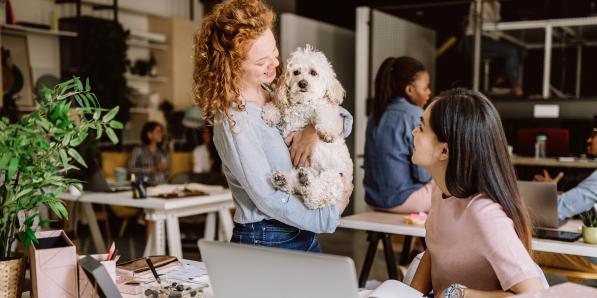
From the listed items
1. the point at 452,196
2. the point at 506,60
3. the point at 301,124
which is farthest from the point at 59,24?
the point at 452,196

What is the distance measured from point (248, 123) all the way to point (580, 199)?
82.2 inches

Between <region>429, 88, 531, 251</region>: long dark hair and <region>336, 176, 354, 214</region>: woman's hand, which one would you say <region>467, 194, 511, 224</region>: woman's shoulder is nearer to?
<region>429, 88, 531, 251</region>: long dark hair

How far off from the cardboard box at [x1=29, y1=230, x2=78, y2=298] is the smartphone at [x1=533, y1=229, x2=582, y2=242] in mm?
2064

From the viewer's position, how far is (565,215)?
3.19m

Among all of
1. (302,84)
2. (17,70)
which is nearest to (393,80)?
(302,84)

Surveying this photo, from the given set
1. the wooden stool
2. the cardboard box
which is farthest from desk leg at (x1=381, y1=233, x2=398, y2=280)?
the cardboard box

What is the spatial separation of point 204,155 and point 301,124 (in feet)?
16.3

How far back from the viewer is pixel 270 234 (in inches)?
74.3

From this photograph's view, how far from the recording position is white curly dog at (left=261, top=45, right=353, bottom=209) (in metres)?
1.94

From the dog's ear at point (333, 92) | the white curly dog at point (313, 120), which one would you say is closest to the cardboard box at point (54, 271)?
the white curly dog at point (313, 120)

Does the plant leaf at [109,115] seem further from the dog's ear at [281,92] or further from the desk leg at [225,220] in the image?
the desk leg at [225,220]

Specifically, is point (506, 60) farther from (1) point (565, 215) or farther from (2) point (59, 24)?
(2) point (59, 24)

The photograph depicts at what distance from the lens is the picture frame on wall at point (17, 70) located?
6.61 meters

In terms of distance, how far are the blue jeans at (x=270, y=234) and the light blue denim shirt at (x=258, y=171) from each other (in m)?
0.03
